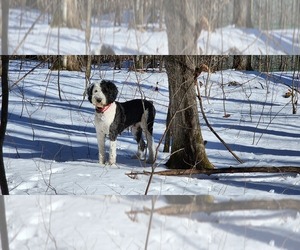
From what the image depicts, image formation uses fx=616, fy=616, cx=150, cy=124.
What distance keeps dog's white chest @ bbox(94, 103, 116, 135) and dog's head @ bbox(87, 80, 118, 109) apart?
0.04 ft

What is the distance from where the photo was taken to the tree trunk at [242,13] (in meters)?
0.92

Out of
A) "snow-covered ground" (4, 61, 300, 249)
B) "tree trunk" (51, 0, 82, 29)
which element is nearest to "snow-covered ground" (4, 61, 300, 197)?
"snow-covered ground" (4, 61, 300, 249)

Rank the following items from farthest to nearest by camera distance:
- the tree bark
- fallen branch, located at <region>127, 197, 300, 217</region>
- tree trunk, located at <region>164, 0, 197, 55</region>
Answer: fallen branch, located at <region>127, 197, 300, 217</region>
the tree bark
tree trunk, located at <region>164, 0, 197, 55</region>

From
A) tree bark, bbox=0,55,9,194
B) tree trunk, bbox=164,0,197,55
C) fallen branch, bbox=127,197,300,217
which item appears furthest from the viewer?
fallen branch, bbox=127,197,300,217

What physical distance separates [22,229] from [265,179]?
1.56ft

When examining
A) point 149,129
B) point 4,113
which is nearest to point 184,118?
point 149,129

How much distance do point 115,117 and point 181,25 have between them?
22cm

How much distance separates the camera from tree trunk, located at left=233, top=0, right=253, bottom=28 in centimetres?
92

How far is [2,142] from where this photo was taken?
1.08 metres

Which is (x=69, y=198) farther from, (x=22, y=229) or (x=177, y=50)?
(x=177, y=50)

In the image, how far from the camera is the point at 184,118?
1058 millimetres

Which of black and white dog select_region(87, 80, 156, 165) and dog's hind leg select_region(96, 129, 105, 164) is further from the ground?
black and white dog select_region(87, 80, 156, 165)

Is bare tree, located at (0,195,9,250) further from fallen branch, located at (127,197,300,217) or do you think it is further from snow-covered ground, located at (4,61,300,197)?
fallen branch, located at (127,197,300,217)

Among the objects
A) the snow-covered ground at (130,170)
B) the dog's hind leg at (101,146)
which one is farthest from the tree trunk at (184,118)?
the dog's hind leg at (101,146)
